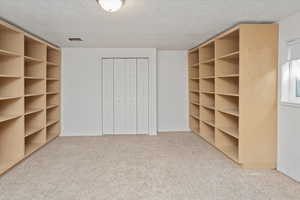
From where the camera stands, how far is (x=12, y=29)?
411 centimetres

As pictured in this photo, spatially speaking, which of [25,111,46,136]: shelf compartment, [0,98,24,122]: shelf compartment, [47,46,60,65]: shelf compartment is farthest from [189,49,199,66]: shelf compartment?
[0,98,24,122]: shelf compartment

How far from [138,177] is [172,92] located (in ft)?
13.5

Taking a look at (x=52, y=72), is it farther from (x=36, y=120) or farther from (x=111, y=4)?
(x=111, y=4)

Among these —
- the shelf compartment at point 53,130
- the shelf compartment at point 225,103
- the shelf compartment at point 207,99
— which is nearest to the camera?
the shelf compartment at point 225,103

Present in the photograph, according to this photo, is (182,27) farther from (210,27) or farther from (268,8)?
(268,8)

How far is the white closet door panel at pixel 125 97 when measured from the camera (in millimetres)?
7055

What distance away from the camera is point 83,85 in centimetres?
691

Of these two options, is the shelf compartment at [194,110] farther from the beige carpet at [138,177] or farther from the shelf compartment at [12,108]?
the shelf compartment at [12,108]

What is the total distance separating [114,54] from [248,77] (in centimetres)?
386

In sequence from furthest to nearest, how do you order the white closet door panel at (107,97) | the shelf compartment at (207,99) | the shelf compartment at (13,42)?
the white closet door panel at (107,97)
the shelf compartment at (207,99)
the shelf compartment at (13,42)

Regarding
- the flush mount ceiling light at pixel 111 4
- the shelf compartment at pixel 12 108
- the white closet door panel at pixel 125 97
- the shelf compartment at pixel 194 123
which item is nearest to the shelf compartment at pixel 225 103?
the shelf compartment at pixel 194 123

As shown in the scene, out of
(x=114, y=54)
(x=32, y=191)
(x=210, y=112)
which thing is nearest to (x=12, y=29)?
(x=32, y=191)

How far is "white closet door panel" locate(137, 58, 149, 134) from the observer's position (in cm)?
707

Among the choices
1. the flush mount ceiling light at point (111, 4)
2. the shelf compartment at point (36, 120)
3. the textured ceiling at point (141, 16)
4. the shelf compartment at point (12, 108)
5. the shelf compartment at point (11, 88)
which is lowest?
the shelf compartment at point (36, 120)
